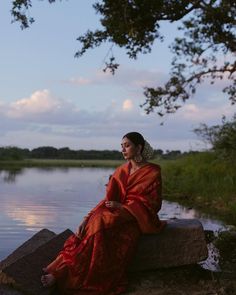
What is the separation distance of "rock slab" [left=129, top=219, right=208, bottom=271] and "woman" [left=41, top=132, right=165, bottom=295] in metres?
0.19

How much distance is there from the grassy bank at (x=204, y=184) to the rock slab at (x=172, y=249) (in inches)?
252

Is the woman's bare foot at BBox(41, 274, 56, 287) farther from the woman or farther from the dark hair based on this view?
the dark hair

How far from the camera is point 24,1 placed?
32.8 feet

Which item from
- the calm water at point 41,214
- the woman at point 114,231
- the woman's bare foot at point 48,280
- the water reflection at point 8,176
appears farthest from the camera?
the water reflection at point 8,176

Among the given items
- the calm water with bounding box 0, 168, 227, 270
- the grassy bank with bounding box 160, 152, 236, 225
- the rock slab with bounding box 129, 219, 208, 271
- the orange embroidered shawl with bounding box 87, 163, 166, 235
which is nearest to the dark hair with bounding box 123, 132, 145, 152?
the orange embroidered shawl with bounding box 87, 163, 166, 235

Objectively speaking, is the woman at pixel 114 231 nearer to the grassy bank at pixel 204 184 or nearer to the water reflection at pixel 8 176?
the grassy bank at pixel 204 184

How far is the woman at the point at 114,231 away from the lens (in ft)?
19.6

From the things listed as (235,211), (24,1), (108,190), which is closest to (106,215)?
(108,190)

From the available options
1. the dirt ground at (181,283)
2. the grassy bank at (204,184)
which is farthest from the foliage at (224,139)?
the dirt ground at (181,283)

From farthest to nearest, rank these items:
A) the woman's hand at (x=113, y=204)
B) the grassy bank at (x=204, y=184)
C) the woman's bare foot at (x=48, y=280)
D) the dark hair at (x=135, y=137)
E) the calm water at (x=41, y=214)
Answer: the grassy bank at (x=204, y=184)
the calm water at (x=41, y=214)
the dark hair at (x=135, y=137)
the woman's hand at (x=113, y=204)
the woman's bare foot at (x=48, y=280)

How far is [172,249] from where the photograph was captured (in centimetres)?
A: 665

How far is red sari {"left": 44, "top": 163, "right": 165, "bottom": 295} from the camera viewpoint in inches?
235

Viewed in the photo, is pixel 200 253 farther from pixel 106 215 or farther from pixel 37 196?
pixel 37 196

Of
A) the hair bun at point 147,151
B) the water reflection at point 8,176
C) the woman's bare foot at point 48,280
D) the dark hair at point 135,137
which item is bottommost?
the woman's bare foot at point 48,280
